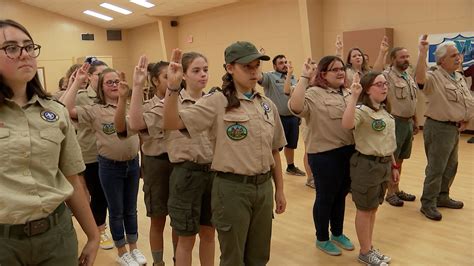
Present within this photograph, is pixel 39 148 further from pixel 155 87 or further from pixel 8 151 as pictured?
pixel 155 87

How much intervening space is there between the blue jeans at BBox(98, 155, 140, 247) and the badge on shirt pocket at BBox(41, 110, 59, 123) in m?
1.32

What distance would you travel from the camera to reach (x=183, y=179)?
2281 mm

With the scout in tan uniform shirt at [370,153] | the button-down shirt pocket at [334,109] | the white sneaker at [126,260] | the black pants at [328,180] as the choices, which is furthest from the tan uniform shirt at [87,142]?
the scout in tan uniform shirt at [370,153]

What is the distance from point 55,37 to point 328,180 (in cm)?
1366

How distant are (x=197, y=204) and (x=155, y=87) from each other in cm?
84

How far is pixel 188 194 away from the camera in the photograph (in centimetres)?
228

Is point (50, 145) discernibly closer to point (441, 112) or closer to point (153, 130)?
point (153, 130)

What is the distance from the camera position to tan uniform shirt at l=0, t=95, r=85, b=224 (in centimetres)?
127

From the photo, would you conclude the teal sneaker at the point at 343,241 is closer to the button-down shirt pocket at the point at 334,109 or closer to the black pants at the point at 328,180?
the black pants at the point at 328,180

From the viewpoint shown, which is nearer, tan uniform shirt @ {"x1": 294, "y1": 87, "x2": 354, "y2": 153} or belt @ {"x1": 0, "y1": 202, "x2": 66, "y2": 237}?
belt @ {"x1": 0, "y1": 202, "x2": 66, "y2": 237}

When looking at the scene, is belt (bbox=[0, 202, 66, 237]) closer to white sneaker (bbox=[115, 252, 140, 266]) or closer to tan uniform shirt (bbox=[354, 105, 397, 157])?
white sneaker (bbox=[115, 252, 140, 266])

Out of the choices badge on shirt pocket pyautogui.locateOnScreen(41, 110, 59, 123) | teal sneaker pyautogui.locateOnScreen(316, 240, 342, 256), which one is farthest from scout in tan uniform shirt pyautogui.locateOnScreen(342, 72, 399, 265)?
badge on shirt pocket pyautogui.locateOnScreen(41, 110, 59, 123)

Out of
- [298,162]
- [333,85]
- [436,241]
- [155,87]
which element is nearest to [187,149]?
[155,87]

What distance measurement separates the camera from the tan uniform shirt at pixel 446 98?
347cm
